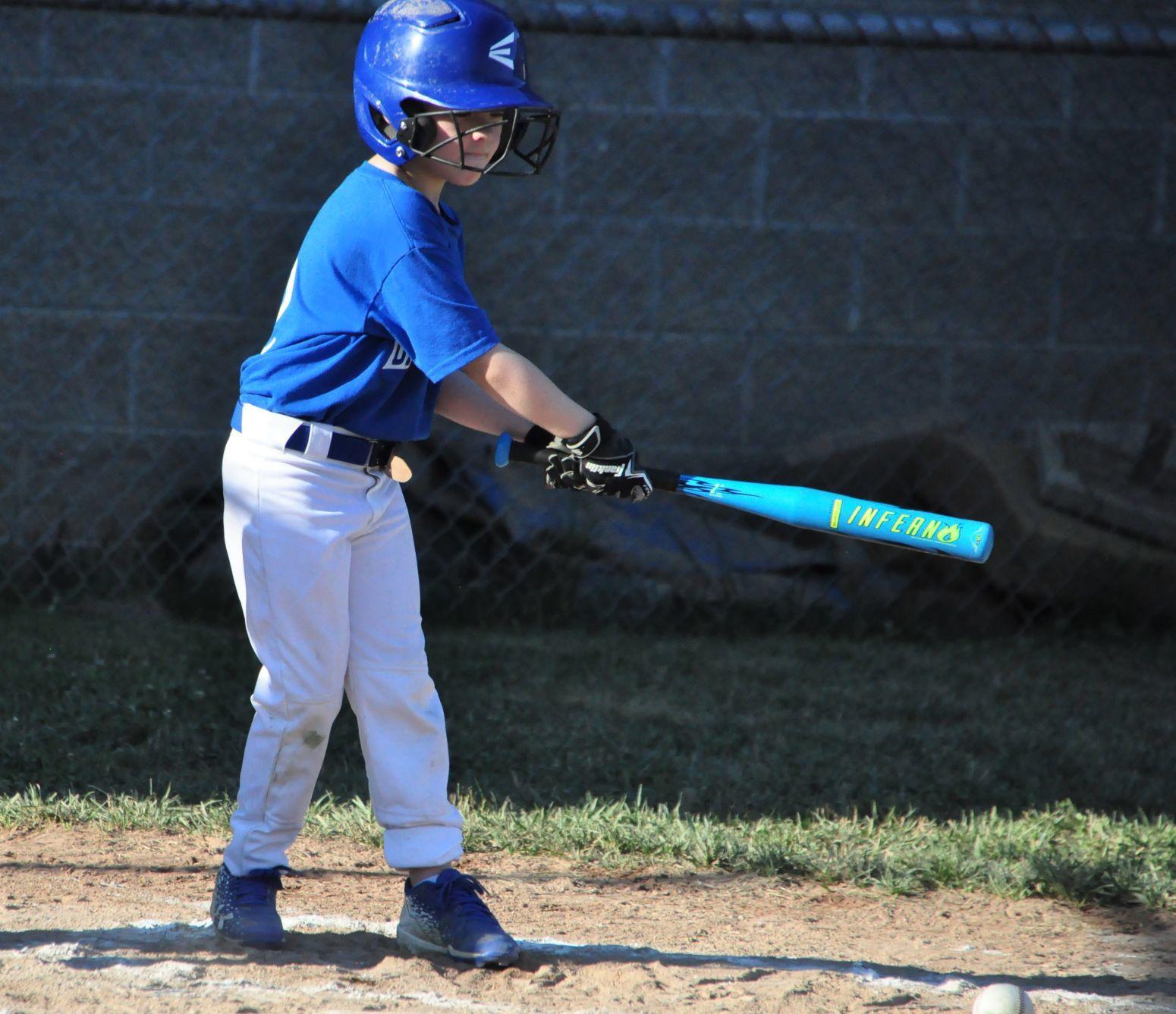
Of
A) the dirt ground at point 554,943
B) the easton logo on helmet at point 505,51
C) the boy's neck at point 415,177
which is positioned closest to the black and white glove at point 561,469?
the boy's neck at point 415,177

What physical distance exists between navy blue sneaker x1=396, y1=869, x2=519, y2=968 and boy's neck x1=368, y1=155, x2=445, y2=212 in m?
1.17

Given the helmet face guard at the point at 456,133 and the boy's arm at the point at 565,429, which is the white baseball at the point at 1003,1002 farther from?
the helmet face guard at the point at 456,133

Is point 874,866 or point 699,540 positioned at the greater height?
point 699,540

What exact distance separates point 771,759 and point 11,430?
3.08m

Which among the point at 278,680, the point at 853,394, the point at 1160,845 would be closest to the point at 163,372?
the point at 853,394

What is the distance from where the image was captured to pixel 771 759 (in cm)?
387

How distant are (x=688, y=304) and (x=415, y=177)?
9.89 feet

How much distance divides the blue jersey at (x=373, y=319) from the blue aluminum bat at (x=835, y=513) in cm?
25

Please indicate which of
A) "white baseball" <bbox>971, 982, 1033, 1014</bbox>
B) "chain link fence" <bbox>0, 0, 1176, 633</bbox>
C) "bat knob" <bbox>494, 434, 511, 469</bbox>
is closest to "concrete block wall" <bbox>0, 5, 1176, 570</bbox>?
"chain link fence" <bbox>0, 0, 1176, 633</bbox>

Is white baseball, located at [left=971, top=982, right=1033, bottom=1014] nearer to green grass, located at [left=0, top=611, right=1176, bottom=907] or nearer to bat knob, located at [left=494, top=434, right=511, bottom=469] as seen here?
green grass, located at [left=0, top=611, right=1176, bottom=907]

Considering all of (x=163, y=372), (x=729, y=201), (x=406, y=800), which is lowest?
(x=406, y=800)

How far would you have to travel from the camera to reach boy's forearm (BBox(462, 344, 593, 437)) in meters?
2.36

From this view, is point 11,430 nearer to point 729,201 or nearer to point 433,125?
point 729,201

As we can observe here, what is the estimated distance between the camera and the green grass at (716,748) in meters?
3.21
